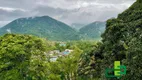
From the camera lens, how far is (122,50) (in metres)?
22.3

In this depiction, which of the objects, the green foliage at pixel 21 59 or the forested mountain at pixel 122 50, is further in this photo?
the green foliage at pixel 21 59

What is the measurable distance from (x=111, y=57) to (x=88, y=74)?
11653 millimetres

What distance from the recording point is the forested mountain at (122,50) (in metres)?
17.0

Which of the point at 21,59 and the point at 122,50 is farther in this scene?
the point at 21,59

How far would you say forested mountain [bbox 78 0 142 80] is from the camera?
17.0m

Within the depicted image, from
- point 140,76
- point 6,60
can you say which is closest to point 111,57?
point 140,76

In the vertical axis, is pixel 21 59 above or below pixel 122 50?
below

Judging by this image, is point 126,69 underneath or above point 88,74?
above

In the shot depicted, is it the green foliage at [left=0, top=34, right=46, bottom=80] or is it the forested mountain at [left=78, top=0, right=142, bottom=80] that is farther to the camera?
the green foliage at [left=0, top=34, right=46, bottom=80]

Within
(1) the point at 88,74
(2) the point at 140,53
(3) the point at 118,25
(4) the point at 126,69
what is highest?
(3) the point at 118,25

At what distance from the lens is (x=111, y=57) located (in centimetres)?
2355

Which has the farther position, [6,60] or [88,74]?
[88,74]

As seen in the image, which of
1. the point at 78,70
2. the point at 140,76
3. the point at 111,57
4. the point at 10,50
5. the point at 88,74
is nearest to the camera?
the point at 140,76

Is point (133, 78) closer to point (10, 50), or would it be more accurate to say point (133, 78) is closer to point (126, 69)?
point (126, 69)
